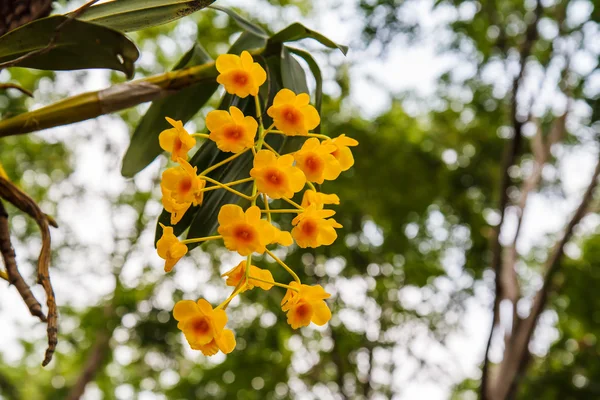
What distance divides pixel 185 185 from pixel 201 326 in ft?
0.39

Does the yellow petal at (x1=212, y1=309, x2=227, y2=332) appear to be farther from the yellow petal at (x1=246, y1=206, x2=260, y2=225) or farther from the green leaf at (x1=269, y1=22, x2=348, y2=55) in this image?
the green leaf at (x1=269, y1=22, x2=348, y2=55)

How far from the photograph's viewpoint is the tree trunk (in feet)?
2.09

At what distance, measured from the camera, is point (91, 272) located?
16.8 ft

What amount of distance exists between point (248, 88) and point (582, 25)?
101 inches

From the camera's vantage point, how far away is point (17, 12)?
2.13 ft

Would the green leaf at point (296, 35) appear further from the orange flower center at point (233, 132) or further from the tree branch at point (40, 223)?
the tree branch at point (40, 223)

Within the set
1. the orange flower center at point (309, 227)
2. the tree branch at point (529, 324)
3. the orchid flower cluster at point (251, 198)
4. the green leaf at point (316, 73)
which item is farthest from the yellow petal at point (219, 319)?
the tree branch at point (529, 324)

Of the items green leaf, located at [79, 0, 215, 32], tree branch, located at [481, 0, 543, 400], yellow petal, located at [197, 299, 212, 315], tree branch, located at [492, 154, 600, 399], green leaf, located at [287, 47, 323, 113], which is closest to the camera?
yellow petal, located at [197, 299, 212, 315]

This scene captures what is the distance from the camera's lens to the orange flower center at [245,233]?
0.46 meters

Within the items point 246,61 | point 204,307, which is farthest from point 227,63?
point 204,307

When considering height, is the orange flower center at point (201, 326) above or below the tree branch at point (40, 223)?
above

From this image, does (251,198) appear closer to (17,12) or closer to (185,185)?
(185,185)

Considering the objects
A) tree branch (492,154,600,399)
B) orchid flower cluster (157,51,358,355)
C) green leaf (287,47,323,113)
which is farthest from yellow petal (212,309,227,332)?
tree branch (492,154,600,399)

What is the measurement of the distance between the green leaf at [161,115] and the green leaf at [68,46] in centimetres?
14
